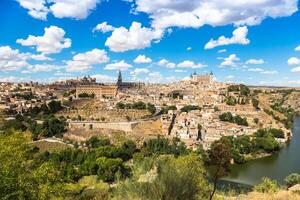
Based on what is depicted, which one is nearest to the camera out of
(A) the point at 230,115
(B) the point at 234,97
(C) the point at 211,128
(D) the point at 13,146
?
(D) the point at 13,146

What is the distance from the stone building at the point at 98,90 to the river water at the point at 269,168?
112ft

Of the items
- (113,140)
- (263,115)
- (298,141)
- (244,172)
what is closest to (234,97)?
(263,115)

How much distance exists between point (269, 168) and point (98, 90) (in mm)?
38575

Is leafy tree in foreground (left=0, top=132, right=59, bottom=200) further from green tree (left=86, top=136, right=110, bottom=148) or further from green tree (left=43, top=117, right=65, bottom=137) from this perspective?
green tree (left=43, top=117, right=65, bottom=137)

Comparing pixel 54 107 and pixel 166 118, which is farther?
pixel 54 107

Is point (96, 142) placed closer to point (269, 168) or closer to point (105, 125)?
point (105, 125)

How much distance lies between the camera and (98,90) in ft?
190

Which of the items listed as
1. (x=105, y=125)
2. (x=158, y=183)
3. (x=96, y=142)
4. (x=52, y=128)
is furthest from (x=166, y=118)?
(x=158, y=183)

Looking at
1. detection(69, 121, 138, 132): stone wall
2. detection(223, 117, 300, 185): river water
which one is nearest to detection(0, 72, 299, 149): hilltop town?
detection(69, 121, 138, 132): stone wall

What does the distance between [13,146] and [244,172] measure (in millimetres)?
18986

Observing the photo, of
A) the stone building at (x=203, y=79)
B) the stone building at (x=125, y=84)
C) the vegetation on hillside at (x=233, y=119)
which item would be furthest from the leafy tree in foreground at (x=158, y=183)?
the stone building at (x=203, y=79)

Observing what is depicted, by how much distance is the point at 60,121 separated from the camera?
113 feet

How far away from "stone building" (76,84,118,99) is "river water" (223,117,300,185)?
3404 cm

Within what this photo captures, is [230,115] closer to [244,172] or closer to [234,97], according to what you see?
[234,97]
